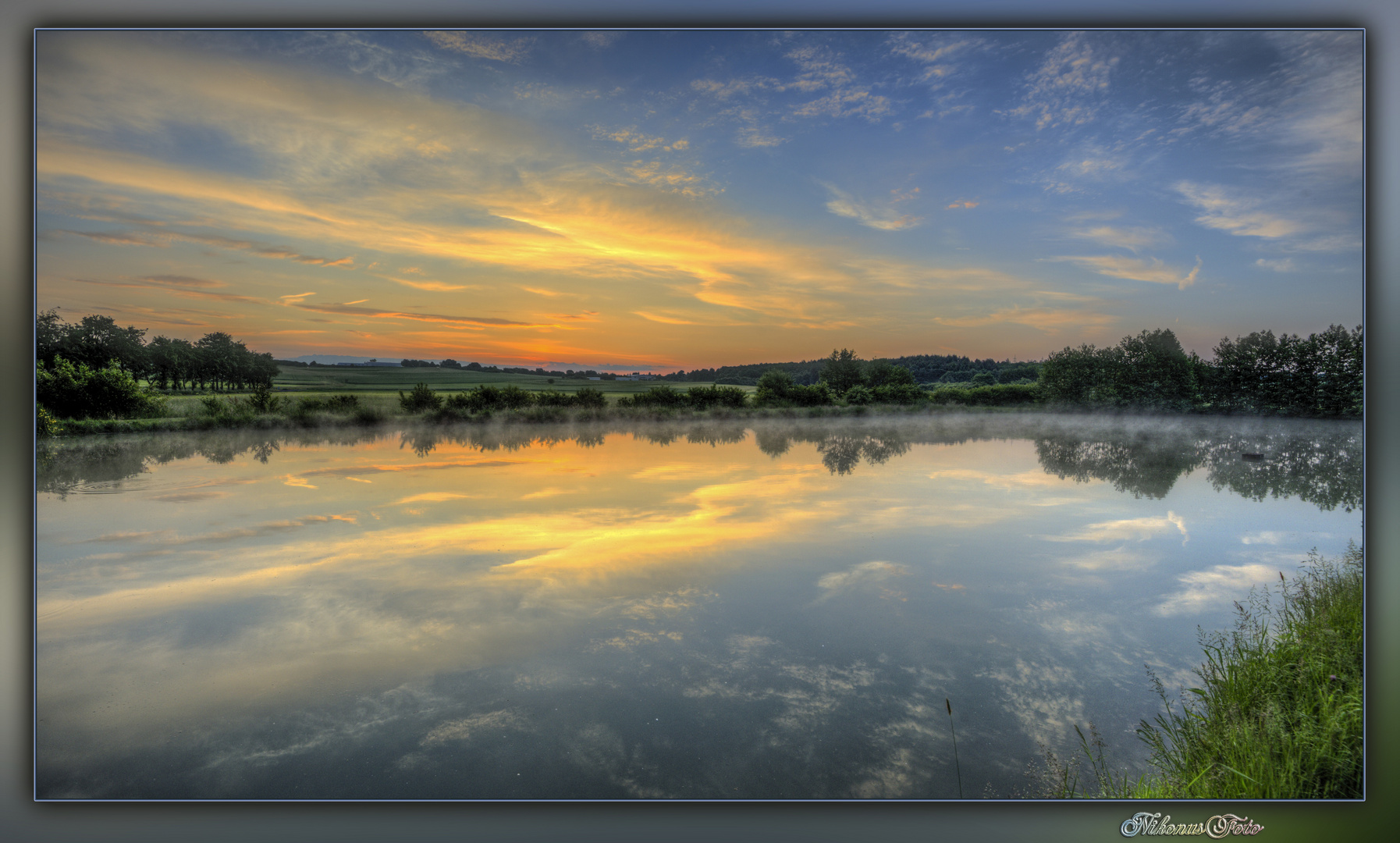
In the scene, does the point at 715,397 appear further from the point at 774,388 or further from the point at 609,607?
the point at 609,607

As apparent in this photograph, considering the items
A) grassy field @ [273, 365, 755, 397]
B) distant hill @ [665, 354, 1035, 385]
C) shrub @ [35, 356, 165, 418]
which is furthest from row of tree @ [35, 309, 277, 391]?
distant hill @ [665, 354, 1035, 385]

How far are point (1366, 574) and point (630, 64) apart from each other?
4.88m

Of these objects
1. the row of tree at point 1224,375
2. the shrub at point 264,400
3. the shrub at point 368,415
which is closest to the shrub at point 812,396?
the row of tree at point 1224,375

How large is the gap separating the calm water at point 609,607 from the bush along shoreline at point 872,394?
22cm

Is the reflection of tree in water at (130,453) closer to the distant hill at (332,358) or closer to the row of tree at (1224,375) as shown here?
the distant hill at (332,358)

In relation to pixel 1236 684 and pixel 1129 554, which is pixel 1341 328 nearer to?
pixel 1236 684

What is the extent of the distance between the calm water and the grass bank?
0.15 meters

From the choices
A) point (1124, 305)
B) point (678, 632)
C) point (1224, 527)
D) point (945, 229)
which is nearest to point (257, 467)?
point (678, 632)

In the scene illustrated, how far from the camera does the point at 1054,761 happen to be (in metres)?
2.45

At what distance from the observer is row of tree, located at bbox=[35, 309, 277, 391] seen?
2643 mm

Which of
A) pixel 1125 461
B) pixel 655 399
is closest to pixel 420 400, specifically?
pixel 655 399

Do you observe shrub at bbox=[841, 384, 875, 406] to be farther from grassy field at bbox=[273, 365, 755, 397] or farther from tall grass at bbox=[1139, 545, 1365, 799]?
tall grass at bbox=[1139, 545, 1365, 799]

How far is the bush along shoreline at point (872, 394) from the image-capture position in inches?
110

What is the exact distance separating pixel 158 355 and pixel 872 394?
689 cm
